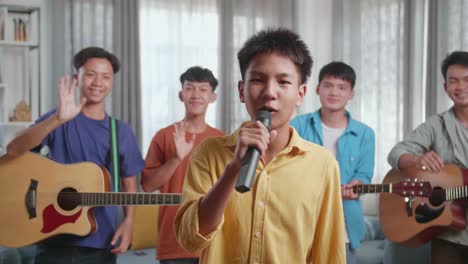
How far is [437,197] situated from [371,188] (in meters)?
0.33

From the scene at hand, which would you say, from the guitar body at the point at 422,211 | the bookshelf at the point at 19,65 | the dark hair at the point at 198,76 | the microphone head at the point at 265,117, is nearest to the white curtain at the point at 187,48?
the bookshelf at the point at 19,65

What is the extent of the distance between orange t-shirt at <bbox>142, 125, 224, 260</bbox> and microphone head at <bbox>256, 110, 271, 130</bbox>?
119cm

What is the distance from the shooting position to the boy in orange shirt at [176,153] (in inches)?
88.5

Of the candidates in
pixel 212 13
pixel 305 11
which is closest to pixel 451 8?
pixel 305 11

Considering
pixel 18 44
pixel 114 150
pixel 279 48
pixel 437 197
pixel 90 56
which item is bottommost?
pixel 437 197

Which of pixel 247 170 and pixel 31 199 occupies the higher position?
pixel 247 170

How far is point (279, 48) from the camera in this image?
1319mm

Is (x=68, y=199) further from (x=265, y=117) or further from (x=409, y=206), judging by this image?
(x=409, y=206)

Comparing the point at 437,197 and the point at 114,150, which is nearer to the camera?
the point at 114,150

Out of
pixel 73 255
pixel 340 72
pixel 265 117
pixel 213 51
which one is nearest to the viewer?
pixel 265 117

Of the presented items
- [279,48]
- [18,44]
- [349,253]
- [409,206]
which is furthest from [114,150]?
[18,44]

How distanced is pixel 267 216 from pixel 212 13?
4.57 m

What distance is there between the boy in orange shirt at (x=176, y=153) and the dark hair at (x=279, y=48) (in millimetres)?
1030

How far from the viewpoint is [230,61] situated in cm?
554
